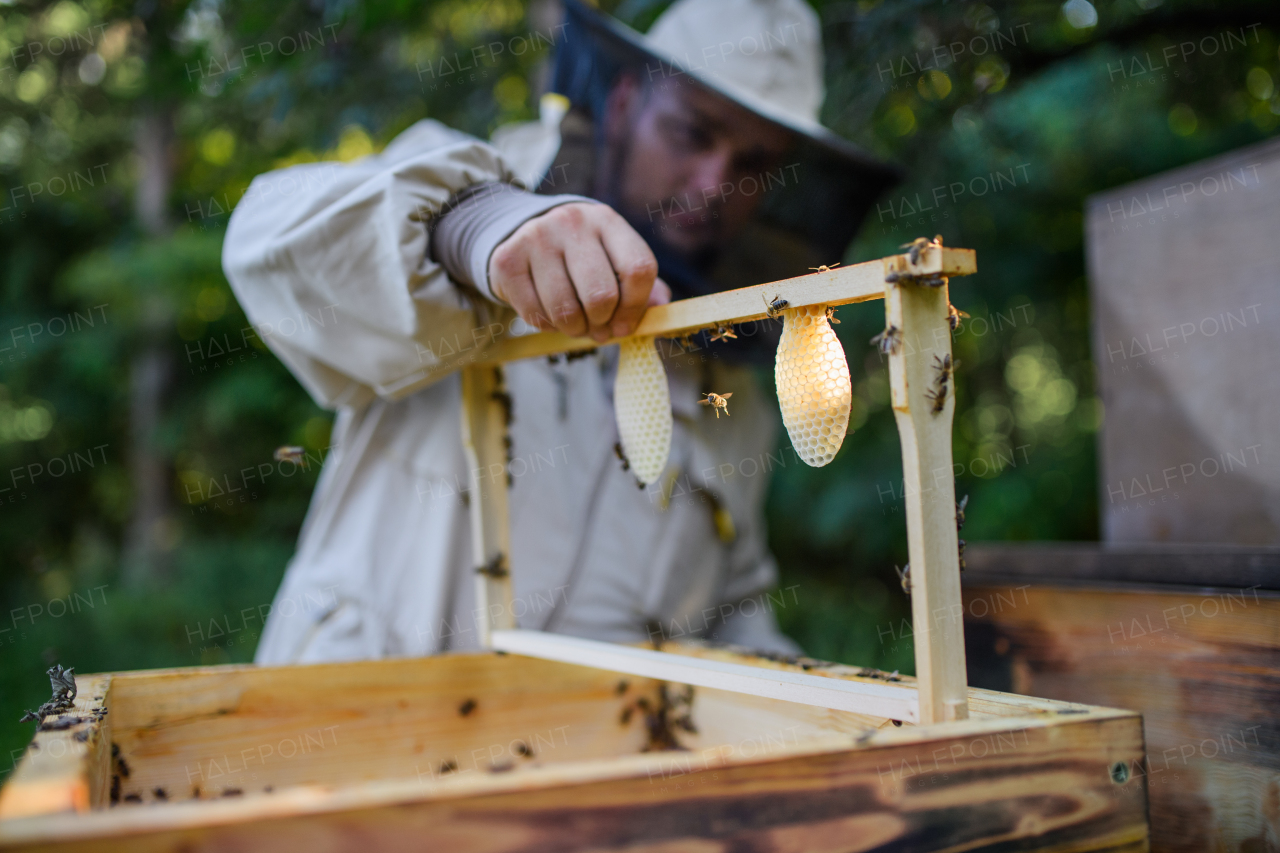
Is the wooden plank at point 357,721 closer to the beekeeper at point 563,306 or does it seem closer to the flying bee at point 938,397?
the beekeeper at point 563,306

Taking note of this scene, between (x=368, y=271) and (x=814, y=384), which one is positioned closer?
(x=814, y=384)

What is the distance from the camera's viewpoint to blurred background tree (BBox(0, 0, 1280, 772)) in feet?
9.23

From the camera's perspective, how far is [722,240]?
192 centimetres

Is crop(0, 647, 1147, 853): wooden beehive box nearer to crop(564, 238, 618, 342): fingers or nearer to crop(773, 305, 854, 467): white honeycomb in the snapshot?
crop(773, 305, 854, 467): white honeycomb

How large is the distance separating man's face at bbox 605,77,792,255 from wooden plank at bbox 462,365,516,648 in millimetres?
593

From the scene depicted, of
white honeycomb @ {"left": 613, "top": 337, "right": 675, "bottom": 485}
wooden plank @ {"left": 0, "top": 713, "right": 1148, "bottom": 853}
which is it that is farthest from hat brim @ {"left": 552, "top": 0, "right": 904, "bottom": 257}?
wooden plank @ {"left": 0, "top": 713, "right": 1148, "bottom": 853}

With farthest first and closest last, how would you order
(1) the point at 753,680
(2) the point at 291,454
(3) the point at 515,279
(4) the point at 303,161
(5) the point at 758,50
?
1. (4) the point at 303,161
2. (5) the point at 758,50
3. (2) the point at 291,454
4. (3) the point at 515,279
5. (1) the point at 753,680

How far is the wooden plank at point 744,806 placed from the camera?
62cm

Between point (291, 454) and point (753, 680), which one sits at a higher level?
point (291, 454)

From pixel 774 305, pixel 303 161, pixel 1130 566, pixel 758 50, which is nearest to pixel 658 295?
pixel 774 305

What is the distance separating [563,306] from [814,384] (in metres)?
0.35

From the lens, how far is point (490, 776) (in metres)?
0.68

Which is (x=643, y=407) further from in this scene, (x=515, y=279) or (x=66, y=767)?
(x=66, y=767)

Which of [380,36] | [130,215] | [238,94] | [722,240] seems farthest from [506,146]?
[130,215]
